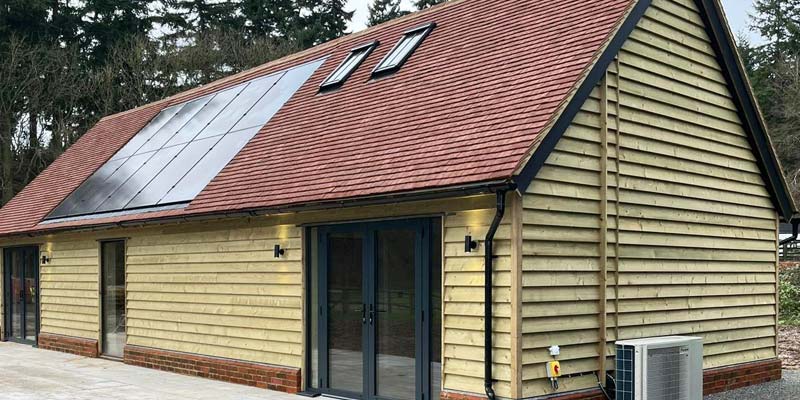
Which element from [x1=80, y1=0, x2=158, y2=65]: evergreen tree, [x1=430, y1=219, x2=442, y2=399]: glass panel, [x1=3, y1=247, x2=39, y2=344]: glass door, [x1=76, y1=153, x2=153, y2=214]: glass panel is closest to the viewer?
[x1=430, y1=219, x2=442, y2=399]: glass panel

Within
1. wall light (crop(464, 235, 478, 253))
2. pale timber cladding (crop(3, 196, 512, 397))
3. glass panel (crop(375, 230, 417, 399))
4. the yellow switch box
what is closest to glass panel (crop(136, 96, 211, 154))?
pale timber cladding (crop(3, 196, 512, 397))

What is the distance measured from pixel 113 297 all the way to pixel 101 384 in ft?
10.3

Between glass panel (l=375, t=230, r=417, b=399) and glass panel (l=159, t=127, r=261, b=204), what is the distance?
156 inches

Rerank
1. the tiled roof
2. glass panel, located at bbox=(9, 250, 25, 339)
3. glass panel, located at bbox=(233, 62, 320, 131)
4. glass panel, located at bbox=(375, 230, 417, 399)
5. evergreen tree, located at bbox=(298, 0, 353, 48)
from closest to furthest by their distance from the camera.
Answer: the tiled roof → glass panel, located at bbox=(375, 230, 417, 399) → glass panel, located at bbox=(233, 62, 320, 131) → glass panel, located at bbox=(9, 250, 25, 339) → evergreen tree, located at bbox=(298, 0, 353, 48)

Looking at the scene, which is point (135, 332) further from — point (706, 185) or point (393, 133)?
point (706, 185)

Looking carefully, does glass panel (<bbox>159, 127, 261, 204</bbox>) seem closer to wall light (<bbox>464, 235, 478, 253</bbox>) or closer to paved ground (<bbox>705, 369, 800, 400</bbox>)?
wall light (<bbox>464, 235, 478, 253</bbox>)

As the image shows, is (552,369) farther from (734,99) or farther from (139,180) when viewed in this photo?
(139,180)

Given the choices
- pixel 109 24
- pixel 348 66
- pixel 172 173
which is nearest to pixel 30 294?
pixel 172 173

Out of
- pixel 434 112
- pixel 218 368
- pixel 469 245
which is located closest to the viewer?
pixel 469 245

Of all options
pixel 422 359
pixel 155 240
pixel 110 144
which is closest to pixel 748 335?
pixel 422 359

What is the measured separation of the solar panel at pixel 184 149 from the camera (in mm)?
12727

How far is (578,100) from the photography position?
826 cm

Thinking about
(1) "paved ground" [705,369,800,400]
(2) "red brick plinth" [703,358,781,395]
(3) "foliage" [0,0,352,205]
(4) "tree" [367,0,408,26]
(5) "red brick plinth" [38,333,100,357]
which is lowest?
(5) "red brick plinth" [38,333,100,357]

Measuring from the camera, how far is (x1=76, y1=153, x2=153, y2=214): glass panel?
14758 millimetres
